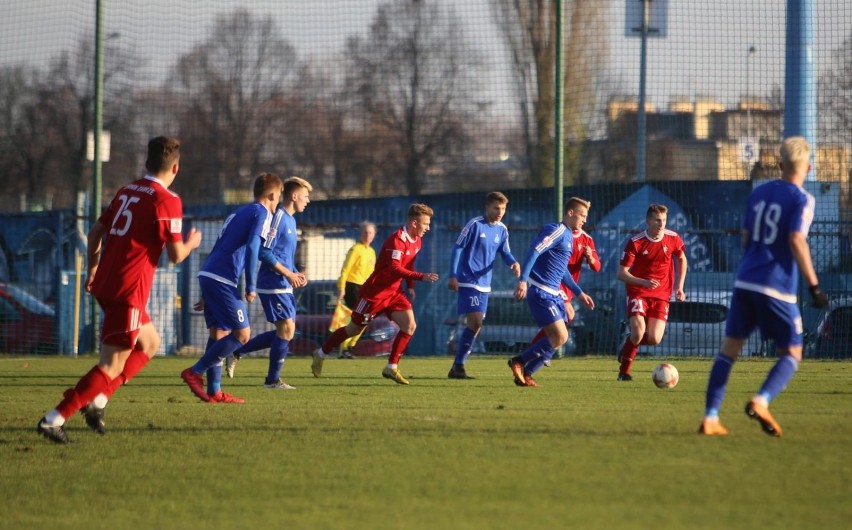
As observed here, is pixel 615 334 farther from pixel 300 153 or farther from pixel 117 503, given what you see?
pixel 300 153

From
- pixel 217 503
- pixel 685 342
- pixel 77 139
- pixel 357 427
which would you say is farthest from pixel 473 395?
pixel 77 139

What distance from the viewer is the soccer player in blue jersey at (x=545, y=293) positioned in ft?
41.1

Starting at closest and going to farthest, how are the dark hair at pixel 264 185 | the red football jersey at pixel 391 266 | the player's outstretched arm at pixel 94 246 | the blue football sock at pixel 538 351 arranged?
the player's outstretched arm at pixel 94 246 → the dark hair at pixel 264 185 → the blue football sock at pixel 538 351 → the red football jersey at pixel 391 266

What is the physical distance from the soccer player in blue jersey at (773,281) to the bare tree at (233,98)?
24.8m

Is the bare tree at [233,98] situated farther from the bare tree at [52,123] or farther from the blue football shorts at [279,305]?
the blue football shorts at [279,305]

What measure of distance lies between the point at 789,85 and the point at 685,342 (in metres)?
4.80

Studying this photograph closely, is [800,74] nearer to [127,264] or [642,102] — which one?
[642,102]

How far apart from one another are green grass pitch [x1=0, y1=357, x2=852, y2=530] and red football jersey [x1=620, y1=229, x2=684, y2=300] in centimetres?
284

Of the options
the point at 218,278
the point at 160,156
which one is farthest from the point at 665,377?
the point at 160,156

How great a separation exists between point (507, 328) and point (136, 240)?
13.0 meters

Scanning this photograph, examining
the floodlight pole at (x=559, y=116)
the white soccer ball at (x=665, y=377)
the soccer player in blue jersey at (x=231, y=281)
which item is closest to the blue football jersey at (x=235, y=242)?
the soccer player in blue jersey at (x=231, y=281)

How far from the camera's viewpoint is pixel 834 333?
1952cm

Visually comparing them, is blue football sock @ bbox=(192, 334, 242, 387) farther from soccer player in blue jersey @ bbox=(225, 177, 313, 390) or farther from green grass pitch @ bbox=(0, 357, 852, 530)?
soccer player in blue jersey @ bbox=(225, 177, 313, 390)

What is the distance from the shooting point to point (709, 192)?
935 inches
